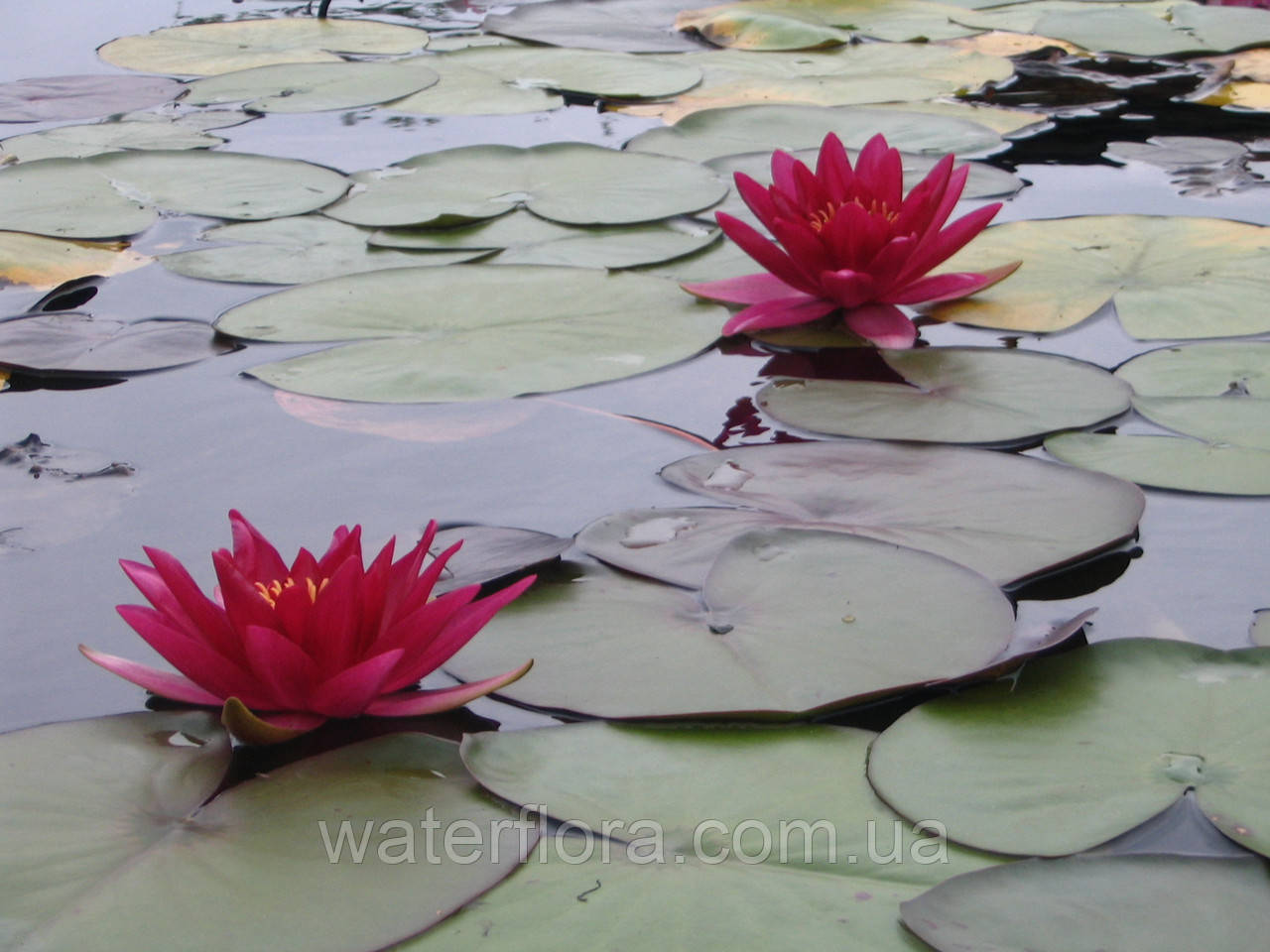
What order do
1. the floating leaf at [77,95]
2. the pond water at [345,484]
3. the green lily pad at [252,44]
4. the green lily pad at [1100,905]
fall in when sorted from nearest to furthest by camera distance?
the green lily pad at [1100,905] → the pond water at [345,484] → the floating leaf at [77,95] → the green lily pad at [252,44]

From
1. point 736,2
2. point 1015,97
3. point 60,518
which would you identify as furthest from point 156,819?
point 736,2

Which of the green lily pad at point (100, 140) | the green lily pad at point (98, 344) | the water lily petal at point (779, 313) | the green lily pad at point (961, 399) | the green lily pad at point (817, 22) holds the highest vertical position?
the green lily pad at point (817, 22)

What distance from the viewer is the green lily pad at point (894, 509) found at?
Result: 132 cm

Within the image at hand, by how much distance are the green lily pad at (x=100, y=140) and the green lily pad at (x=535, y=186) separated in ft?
1.93

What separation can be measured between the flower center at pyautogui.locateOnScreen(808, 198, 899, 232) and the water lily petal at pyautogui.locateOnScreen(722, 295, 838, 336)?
0.12 meters

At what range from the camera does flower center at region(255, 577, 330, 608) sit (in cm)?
108

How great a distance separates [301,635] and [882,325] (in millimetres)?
1124

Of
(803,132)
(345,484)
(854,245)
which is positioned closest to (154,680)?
(345,484)

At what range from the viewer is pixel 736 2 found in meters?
4.20

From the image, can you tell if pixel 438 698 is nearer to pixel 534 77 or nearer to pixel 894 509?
pixel 894 509

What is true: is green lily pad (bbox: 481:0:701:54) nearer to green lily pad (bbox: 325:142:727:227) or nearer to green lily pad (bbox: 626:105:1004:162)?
green lily pad (bbox: 626:105:1004:162)

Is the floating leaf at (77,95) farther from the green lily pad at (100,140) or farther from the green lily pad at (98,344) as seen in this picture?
the green lily pad at (98,344)

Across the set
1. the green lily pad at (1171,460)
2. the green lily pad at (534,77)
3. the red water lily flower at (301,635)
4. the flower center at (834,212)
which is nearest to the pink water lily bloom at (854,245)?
the flower center at (834,212)

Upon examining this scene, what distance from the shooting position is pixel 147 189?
2.58 m
